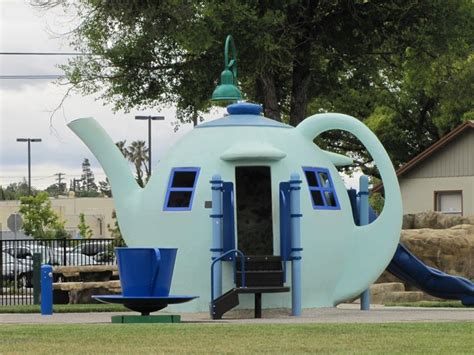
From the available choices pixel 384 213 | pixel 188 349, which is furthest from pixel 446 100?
pixel 188 349

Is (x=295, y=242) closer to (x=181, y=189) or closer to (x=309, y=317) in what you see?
(x=309, y=317)

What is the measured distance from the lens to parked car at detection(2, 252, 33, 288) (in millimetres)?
35272

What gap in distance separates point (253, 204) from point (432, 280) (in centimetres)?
370

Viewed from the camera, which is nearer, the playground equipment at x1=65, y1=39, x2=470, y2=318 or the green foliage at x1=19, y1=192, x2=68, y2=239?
the playground equipment at x1=65, y1=39, x2=470, y2=318

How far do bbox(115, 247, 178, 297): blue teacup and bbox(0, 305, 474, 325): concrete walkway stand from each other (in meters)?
0.65

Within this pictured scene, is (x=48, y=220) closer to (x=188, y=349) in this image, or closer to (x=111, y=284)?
(x=111, y=284)

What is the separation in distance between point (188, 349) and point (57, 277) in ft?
53.7

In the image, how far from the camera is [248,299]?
2108 centimetres

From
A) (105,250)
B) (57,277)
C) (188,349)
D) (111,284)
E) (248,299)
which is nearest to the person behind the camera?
(188,349)

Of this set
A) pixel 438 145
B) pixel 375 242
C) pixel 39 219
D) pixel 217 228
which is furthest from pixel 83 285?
pixel 39 219

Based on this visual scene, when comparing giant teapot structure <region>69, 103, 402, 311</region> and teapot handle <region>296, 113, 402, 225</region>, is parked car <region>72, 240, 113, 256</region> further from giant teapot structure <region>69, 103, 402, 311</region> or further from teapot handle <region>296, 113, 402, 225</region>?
teapot handle <region>296, 113, 402, 225</region>

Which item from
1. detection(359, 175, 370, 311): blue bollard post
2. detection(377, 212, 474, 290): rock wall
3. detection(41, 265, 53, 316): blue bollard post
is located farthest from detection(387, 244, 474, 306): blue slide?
detection(41, 265, 53, 316): blue bollard post

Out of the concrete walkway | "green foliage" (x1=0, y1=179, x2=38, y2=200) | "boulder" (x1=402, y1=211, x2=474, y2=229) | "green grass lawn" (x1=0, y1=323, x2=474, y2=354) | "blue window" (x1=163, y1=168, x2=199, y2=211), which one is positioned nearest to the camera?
"green grass lawn" (x1=0, y1=323, x2=474, y2=354)

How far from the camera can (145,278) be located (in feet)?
62.2
